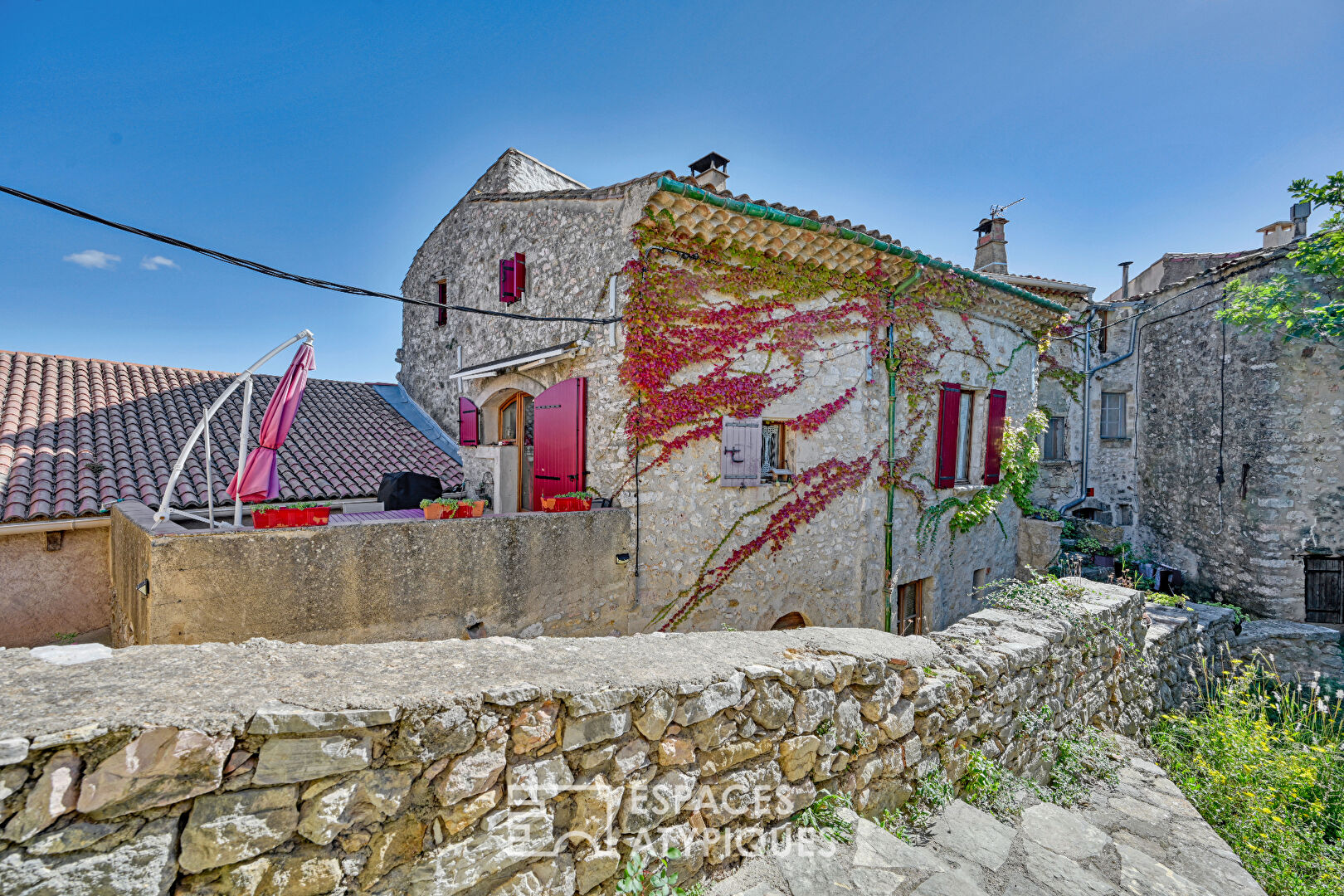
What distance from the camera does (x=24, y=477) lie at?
6973 mm

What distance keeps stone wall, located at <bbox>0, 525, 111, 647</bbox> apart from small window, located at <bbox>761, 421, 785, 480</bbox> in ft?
27.2

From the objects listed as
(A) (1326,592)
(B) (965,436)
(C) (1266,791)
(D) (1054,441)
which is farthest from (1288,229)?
(C) (1266,791)

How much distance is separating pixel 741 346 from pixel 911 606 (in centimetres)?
478

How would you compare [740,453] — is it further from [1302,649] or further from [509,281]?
[1302,649]

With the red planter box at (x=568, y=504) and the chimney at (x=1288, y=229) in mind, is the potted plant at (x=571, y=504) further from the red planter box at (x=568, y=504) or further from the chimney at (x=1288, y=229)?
the chimney at (x=1288, y=229)

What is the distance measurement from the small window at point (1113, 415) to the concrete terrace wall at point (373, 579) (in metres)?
14.8

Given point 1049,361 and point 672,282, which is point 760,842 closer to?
point 672,282

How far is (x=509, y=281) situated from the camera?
792 cm

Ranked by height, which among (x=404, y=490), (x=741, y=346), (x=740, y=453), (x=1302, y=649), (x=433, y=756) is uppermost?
(x=741, y=346)

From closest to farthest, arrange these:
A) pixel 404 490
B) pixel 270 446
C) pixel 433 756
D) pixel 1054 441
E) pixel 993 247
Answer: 1. pixel 433 756
2. pixel 270 446
3. pixel 404 490
4. pixel 993 247
5. pixel 1054 441

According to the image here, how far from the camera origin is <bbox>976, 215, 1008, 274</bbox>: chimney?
13469 mm

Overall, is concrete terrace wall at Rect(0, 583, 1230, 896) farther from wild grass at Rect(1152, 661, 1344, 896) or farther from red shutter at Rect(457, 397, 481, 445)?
red shutter at Rect(457, 397, 481, 445)

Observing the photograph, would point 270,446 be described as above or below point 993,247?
below

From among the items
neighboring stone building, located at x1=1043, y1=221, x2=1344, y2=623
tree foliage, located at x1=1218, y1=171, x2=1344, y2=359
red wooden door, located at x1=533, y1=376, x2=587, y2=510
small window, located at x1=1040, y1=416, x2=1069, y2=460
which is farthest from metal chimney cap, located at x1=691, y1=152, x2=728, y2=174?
small window, located at x1=1040, y1=416, x2=1069, y2=460
